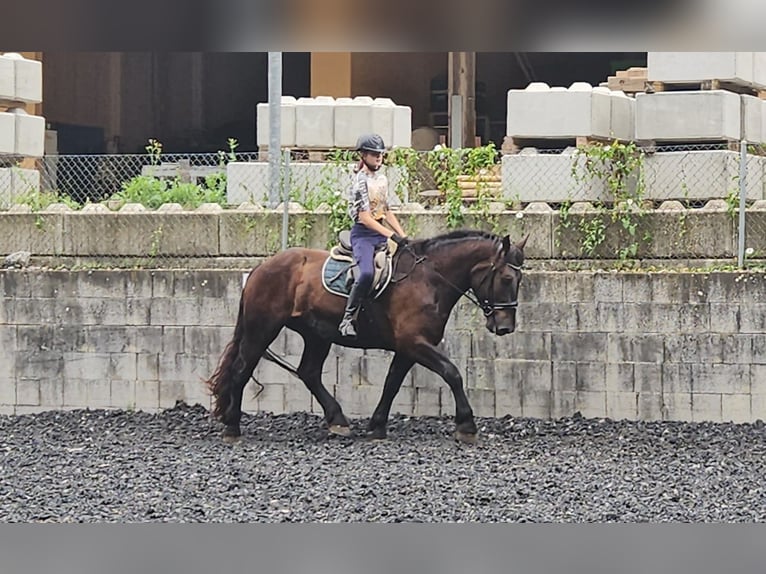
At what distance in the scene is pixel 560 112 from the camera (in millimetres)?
14023

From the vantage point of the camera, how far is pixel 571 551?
17.7ft

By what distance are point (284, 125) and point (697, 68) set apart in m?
4.07

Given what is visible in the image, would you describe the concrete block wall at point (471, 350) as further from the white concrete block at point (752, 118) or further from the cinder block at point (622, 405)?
the white concrete block at point (752, 118)

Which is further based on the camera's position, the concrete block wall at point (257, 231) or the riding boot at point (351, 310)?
the concrete block wall at point (257, 231)

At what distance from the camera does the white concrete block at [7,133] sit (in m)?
15.3

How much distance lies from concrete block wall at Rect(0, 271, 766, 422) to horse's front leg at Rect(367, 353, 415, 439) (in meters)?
1.11

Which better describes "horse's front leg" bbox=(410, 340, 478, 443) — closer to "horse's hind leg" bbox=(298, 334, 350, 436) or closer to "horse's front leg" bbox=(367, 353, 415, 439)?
"horse's front leg" bbox=(367, 353, 415, 439)

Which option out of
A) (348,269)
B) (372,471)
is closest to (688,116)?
(348,269)

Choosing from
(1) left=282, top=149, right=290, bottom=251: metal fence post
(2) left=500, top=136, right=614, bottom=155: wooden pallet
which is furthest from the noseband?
(1) left=282, top=149, right=290, bottom=251: metal fence post

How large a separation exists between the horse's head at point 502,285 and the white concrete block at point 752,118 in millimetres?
3224

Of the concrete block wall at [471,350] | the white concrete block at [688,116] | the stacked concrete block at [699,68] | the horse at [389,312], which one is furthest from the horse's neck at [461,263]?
the stacked concrete block at [699,68]

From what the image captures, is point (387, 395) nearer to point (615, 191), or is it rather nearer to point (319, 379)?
point (319, 379)

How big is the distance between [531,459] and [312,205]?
3921 mm

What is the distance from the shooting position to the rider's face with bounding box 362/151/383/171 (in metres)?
11.9
